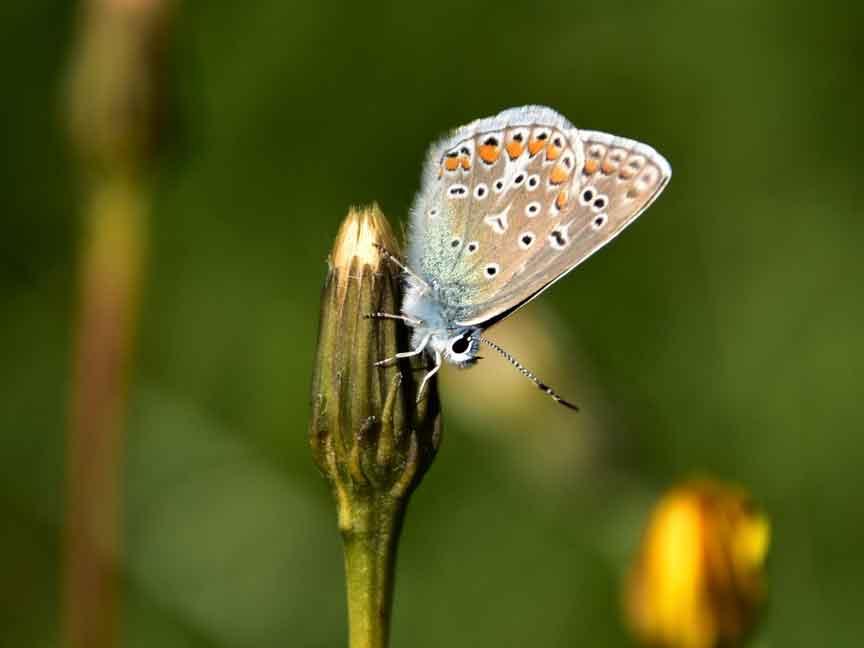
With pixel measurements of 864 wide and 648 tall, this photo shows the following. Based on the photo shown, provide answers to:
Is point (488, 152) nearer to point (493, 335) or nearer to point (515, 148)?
point (515, 148)

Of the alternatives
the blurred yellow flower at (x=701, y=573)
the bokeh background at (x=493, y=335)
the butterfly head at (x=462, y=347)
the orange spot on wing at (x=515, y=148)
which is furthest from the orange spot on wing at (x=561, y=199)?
the bokeh background at (x=493, y=335)

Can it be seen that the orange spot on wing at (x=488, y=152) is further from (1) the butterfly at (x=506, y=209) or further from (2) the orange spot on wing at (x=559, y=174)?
(2) the orange spot on wing at (x=559, y=174)

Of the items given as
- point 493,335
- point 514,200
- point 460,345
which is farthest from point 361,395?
point 493,335

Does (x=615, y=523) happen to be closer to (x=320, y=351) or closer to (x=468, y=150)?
(x=468, y=150)

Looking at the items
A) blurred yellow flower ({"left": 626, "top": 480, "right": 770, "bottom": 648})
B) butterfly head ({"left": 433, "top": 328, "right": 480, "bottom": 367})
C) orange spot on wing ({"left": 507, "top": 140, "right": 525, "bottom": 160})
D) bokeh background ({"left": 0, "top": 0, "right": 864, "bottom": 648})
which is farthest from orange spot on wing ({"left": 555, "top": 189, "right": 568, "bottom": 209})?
bokeh background ({"left": 0, "top": 0, "right": 864, "bottom": 648})

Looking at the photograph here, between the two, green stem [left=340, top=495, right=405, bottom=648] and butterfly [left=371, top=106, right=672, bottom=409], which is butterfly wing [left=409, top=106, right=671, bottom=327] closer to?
butterfly [left=371, top=106, right=672, bottom=409]

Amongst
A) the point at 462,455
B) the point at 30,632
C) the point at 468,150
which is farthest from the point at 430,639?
the point at 468,150
